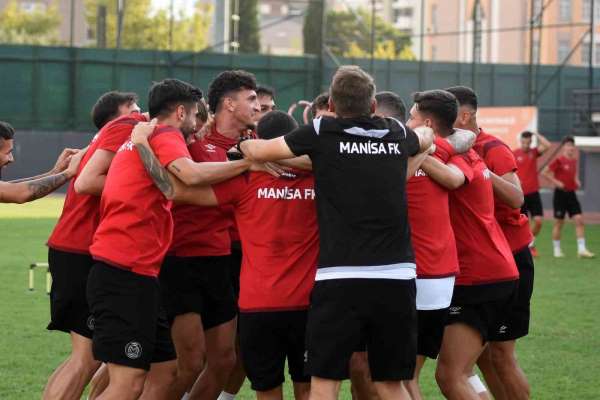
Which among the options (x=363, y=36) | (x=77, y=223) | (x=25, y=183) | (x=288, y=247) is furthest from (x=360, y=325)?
(x=363, y=36)

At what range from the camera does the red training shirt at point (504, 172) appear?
323 inches

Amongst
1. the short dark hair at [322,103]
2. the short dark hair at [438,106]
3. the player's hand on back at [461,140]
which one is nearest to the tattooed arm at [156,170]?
the short dark hair at [438,106]

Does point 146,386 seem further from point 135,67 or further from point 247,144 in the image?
point 135,67

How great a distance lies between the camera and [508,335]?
8.26 meters

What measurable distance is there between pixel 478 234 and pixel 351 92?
184 centimetres

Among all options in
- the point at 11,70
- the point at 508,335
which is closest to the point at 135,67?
the point at 11,70

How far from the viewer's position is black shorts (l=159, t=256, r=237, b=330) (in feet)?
26.3

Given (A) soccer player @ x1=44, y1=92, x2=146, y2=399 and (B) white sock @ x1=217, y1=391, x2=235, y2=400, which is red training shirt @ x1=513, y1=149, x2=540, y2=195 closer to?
(B) white sock @ x1=217, y1=391, x2=235, y2=400

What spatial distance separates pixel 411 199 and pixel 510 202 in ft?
3.53

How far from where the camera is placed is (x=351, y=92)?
630 centimetres

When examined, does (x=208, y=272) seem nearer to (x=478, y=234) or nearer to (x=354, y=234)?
(x=478, y=234)

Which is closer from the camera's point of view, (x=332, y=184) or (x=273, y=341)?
(x=332, y=184)

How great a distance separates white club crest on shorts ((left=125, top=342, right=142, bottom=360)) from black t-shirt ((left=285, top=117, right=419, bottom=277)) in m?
1.32

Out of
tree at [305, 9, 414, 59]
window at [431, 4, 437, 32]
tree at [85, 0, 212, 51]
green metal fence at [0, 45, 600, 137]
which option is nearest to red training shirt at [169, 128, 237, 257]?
green metal fence at [0, 45, 600, 137]
